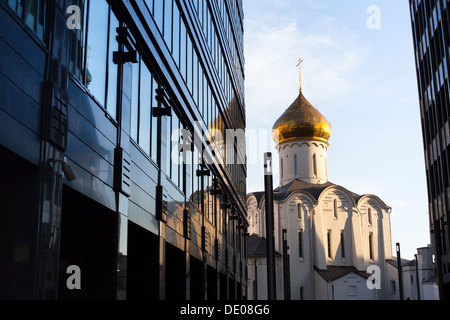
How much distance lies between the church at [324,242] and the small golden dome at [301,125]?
2.86m

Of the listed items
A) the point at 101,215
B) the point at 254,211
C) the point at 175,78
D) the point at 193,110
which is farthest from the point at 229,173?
the point at 254,211

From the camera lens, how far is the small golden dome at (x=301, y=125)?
6450 centimetres

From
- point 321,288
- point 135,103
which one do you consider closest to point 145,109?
point 135,103

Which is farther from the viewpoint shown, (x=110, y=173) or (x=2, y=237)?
(x=110, y=173)

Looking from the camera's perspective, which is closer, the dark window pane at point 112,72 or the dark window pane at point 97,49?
the dark window pane at point 97,49

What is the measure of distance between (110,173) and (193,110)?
9.19 metres

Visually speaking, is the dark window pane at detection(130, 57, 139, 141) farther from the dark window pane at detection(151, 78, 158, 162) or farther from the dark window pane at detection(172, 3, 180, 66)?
the dark window pane at detection(172, 3, 180, 66)

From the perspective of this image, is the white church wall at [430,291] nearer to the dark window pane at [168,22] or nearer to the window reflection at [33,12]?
the dark window pane at [168,22]

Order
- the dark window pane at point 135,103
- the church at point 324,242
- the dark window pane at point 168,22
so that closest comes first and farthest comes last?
the dark window pane at point 135,103
the dark window pane at point 168,22
the church at point 324,242

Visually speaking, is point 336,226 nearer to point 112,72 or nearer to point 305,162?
point 305,162

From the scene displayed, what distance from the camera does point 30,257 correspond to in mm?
8836

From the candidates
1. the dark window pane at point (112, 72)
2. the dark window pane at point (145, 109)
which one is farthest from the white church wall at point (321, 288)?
the dark window pane at point (112, 72)

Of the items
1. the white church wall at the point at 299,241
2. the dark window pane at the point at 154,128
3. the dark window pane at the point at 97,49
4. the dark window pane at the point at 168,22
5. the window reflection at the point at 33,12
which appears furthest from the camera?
the white church wall at the point at 299,241
